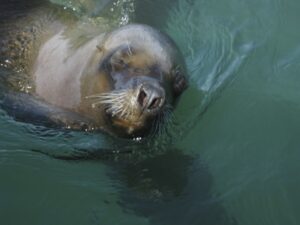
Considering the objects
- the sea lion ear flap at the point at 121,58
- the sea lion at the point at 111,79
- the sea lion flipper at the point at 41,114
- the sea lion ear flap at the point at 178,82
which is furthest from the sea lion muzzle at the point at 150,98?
the sea lion flipper at the point at 41,114

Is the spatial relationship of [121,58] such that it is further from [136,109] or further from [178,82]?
[136,109]

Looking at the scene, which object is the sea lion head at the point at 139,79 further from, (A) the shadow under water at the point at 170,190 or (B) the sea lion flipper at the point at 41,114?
(A) the shadow under water at the point at 170,190

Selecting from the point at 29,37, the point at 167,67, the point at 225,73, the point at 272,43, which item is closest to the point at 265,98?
the point at 225,73

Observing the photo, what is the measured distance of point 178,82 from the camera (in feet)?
19.0

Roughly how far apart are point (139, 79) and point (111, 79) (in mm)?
404

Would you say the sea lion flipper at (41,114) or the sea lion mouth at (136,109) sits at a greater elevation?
the sea lion mouth at (136,109)

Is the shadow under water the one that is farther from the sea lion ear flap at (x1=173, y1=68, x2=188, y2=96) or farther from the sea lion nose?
the sea lion nose

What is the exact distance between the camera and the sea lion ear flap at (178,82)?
576 centimetres

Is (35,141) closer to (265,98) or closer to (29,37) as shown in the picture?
(29,37)

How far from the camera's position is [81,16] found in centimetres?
733

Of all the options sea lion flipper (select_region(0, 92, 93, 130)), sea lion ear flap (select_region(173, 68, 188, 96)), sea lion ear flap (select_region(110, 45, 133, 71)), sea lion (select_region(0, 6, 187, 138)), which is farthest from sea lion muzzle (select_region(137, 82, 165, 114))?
sea lion flipper (select_region(0, 92, 93, 130))

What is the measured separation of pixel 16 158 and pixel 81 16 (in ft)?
6.94

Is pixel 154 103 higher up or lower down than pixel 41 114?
higher up

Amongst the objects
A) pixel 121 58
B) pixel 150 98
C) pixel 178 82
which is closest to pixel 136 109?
pixel 150 98
